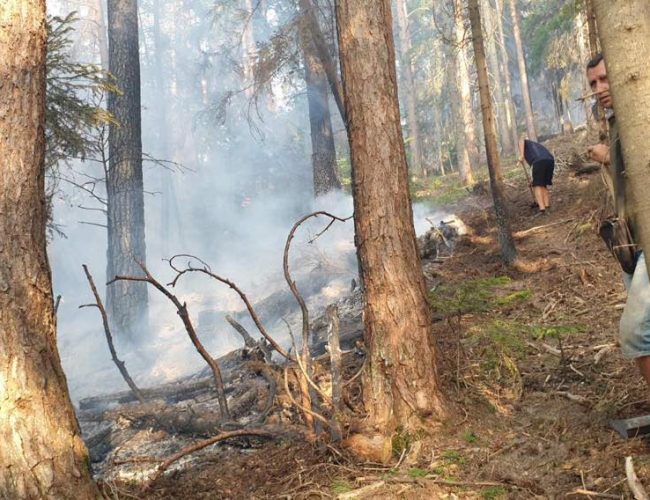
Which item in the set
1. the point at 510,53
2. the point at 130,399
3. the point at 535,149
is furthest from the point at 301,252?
the point at 510,53

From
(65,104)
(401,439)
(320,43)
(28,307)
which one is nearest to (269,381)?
(401,439)

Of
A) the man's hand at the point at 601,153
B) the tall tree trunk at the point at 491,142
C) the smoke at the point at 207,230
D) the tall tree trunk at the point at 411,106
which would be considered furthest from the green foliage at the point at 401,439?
the tall tree trunk at the point at 411,106

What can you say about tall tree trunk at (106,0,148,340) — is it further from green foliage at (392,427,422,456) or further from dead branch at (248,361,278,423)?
green foliage at (392,427,422,456)

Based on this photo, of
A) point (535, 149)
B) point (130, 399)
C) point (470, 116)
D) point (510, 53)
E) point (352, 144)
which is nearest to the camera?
point (352, 144)

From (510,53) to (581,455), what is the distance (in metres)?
35.6

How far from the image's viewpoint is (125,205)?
1012 centimetres

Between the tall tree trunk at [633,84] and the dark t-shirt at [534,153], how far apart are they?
27.3 ft

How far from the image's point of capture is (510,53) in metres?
33.8

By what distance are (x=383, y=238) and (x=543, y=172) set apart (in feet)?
21.6

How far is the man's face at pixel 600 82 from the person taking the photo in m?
2.56

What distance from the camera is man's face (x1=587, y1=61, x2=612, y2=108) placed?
2559 mm

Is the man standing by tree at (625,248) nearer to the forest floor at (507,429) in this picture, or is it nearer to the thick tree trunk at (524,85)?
the forest floor at (507,429)

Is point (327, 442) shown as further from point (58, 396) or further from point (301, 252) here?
point (301, 252)

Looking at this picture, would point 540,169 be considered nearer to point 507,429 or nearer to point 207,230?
point 507,429
